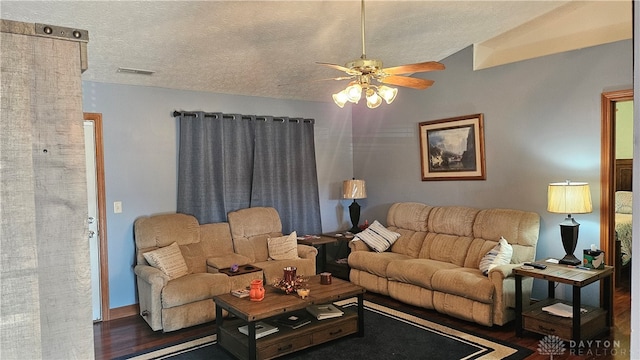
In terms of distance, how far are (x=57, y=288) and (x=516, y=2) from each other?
13.9 feet

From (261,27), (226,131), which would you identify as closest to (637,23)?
(261,27)

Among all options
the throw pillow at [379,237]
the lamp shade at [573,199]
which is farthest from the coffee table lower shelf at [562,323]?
the throw pillow at [379,237]

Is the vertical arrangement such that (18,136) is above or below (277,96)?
below

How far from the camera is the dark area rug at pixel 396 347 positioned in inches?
129

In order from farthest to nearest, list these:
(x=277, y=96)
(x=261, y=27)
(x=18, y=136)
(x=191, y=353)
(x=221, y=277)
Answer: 1. (x=277, y=96)
2. (x=221, y=277)
3. (x=261, y=27)
4. (x=191, y=353)
5. (x=18, y=136)

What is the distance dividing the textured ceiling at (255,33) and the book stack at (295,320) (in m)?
2.51

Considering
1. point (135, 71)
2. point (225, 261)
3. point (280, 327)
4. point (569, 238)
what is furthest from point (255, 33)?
point (569, 238)

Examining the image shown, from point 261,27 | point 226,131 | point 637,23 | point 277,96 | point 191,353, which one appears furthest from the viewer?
point 277,96

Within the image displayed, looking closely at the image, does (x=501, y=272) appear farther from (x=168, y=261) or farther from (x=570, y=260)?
(x=168, y=261)

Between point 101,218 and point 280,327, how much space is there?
2215mm

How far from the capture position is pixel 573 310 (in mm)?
3258

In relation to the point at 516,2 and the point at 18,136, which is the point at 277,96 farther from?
the point at 18,136

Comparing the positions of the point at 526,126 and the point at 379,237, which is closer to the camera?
the point at 526,126

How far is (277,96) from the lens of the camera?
5.54 metres
